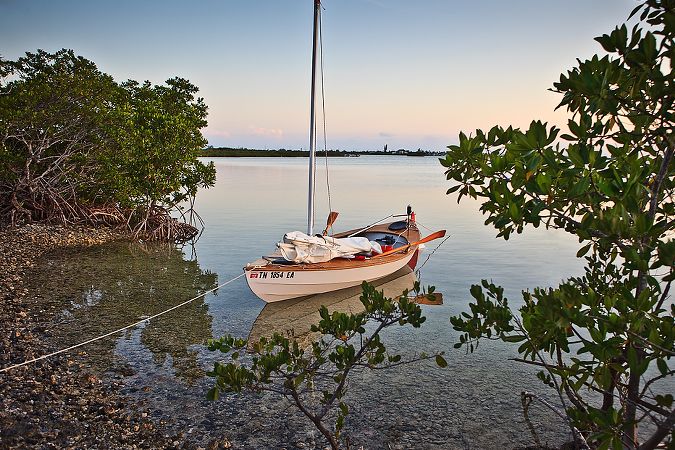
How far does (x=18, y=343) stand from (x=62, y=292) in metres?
3.86

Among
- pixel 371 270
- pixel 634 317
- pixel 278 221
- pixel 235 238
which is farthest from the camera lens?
pixel 278 221

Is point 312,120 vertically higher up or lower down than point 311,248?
higher up

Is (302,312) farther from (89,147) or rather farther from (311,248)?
(89,147)

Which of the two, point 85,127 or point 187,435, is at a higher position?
point 85,127

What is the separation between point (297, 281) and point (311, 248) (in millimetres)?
869

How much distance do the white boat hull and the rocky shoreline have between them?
4216mm

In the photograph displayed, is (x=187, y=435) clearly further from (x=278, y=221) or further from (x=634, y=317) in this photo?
(x=278, y=221)

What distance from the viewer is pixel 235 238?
923 inches

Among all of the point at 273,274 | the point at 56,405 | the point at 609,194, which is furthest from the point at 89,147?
the point at 609,194

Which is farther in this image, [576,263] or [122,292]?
[576,263]

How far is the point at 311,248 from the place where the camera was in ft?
39.4

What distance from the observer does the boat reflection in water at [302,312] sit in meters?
10.5

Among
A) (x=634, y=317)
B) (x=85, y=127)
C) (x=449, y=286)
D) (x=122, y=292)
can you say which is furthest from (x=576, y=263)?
(x=85, y=127)

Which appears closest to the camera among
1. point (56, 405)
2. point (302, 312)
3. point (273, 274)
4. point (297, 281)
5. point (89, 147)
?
point (56, 405)
